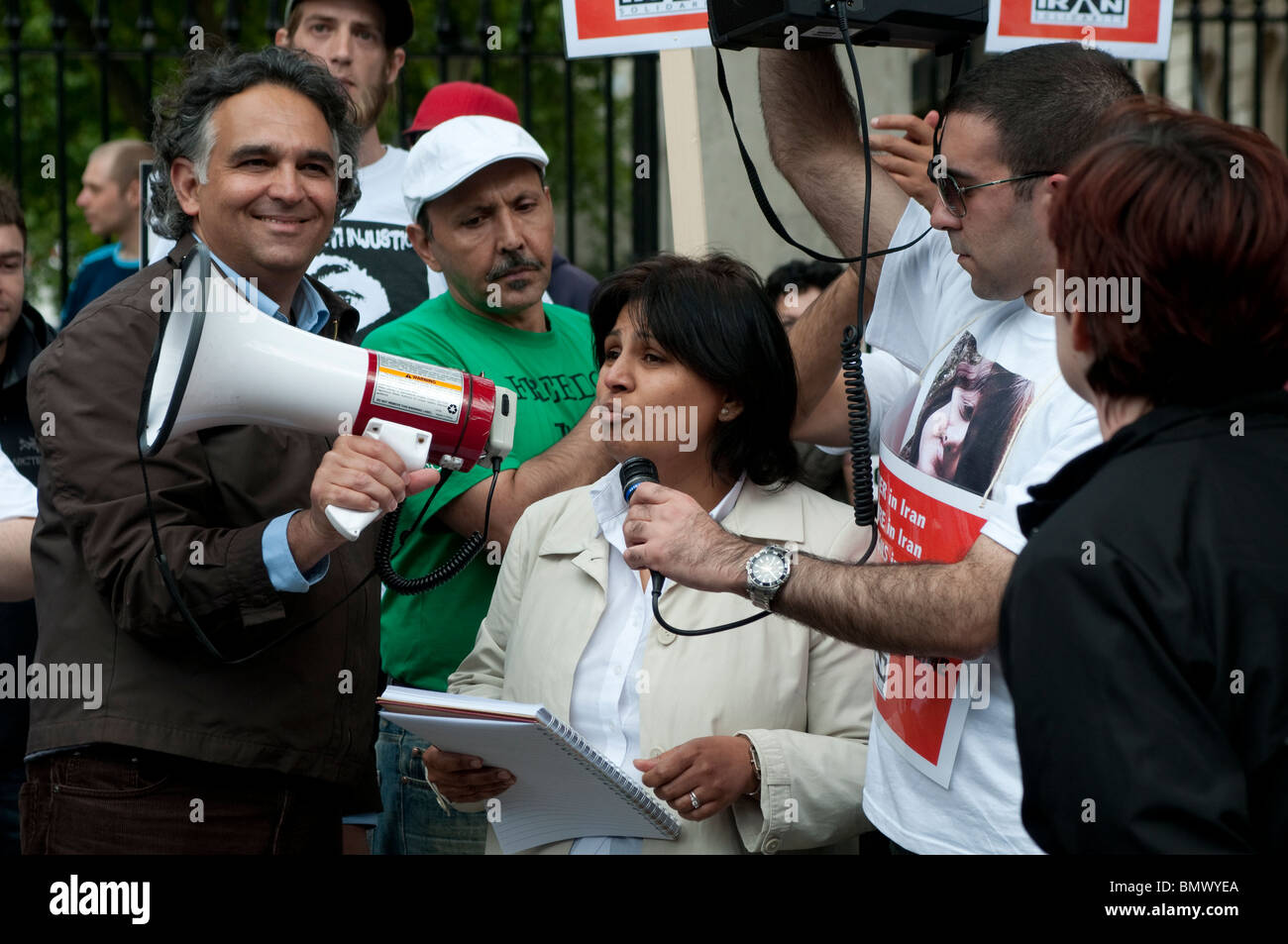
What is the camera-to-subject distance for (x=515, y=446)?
339cm

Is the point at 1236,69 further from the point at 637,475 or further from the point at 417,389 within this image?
the point at 417,389

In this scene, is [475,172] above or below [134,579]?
above

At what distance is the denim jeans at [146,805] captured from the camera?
2.60 m

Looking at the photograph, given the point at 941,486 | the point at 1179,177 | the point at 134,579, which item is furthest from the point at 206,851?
the point at 1179,177

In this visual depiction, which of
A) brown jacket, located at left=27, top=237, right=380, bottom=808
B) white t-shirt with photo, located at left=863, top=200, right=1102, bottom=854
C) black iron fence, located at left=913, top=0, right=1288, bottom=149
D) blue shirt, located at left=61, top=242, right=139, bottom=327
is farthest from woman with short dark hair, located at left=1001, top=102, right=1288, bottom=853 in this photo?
black iron fence, located at left=913, top=0, right=1288, bottom=149

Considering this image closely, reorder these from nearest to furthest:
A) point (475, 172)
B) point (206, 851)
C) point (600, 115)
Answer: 1. point (206, 851)
2. point (475, 172)
3. point (600, 115)

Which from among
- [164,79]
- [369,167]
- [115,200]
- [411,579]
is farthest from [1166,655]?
[164,79]

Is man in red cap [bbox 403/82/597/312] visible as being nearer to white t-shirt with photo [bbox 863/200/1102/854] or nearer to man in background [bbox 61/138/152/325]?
white t-shirt with photo [bbox 863/200/1102/854]

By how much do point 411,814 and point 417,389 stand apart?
1.14 metres

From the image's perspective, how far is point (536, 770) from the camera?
2.58 metres

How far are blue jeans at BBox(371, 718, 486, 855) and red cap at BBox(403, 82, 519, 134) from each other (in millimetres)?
1931

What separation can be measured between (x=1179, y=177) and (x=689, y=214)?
2159 mm
